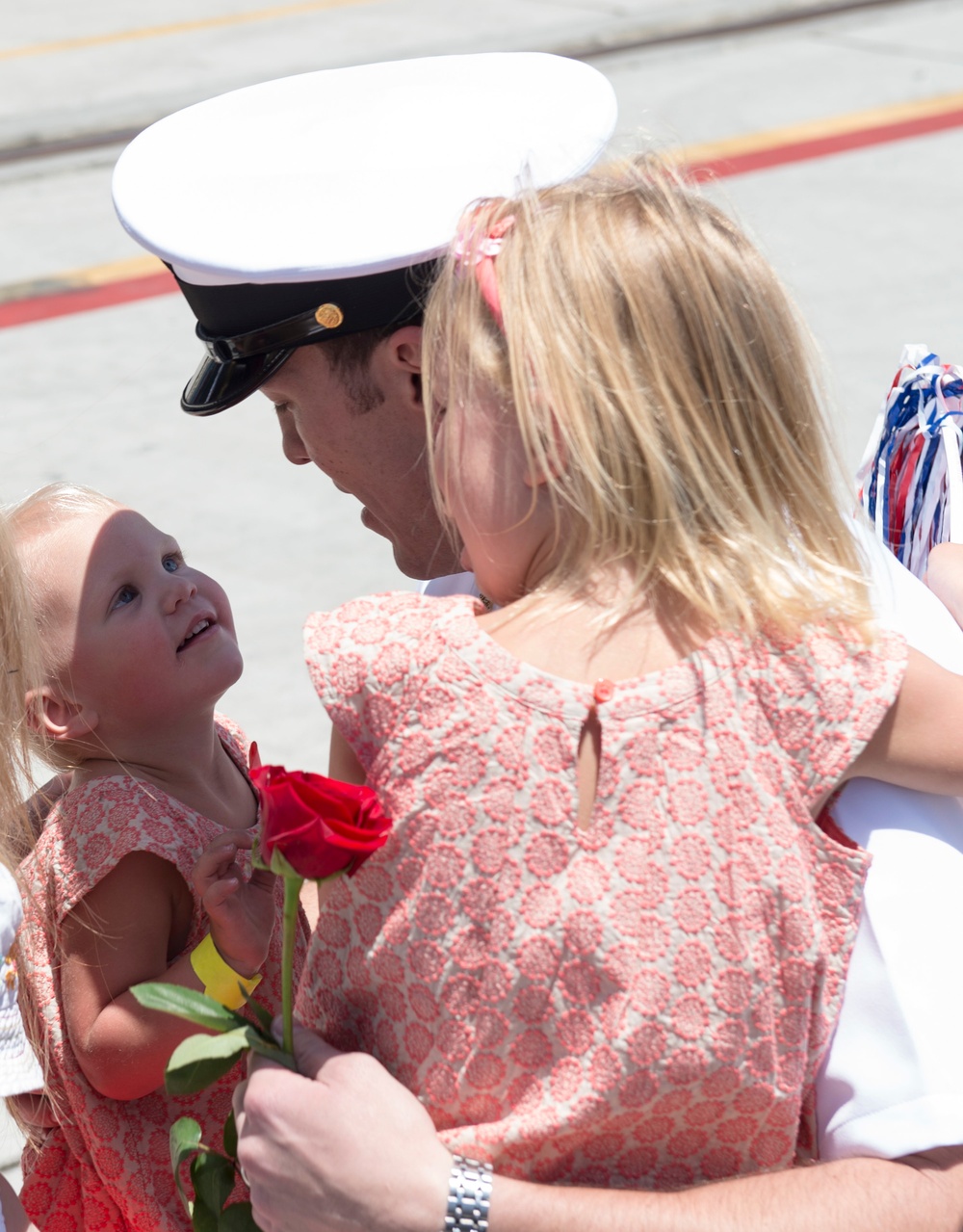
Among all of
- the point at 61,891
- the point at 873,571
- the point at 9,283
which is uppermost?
the point at 873,571

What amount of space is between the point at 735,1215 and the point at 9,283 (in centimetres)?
535

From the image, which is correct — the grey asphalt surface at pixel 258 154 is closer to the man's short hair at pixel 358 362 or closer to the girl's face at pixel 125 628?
the man's short hair at pixel 358 362

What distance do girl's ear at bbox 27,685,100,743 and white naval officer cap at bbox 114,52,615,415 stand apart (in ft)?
1.22

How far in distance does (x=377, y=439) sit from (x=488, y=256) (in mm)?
483

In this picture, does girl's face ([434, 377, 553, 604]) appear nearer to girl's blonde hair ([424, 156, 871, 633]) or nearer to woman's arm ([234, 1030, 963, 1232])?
girl's blonde hair ([424, 156, 871, 633])

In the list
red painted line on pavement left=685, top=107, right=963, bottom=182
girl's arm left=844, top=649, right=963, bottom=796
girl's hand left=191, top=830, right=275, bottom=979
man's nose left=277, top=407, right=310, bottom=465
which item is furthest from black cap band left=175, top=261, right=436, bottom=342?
red painted line on pavement left=685, top=107, right=963, bottom=182

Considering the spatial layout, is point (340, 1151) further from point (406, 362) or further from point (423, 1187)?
point (406, 362)

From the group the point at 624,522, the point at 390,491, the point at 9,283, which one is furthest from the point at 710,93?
the point at 624,522

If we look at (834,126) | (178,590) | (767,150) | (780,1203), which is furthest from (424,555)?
(834,126)

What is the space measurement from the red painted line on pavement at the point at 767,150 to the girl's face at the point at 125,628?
13.5ft

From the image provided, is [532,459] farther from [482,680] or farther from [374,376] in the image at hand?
[374,376]

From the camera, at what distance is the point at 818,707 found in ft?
3.79

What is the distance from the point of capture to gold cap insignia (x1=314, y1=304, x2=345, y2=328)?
1576mm

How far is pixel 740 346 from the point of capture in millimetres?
1214
